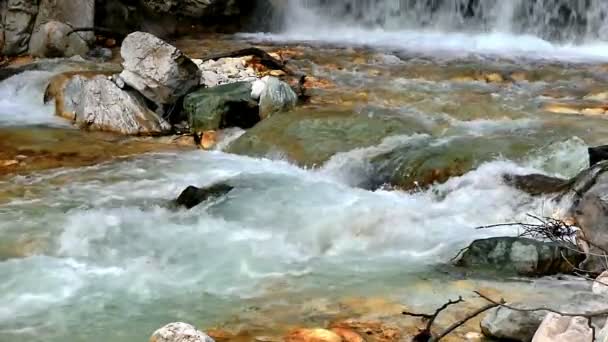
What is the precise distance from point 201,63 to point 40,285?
5783mm

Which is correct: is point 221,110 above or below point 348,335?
above

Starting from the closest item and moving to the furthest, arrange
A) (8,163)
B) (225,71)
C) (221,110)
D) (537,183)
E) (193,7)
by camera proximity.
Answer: (537,183) → (8,163) → (221,110) → (225,71) → (193,7)

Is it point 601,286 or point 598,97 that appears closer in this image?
point 601,286

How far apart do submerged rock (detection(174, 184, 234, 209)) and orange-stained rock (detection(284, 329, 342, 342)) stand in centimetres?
236

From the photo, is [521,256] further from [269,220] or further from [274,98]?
[274,98]

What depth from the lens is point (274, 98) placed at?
27.7 feet

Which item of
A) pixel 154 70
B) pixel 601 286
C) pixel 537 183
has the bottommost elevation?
pixel 537 183

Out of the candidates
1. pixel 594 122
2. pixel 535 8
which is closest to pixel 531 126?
pixel 594 122

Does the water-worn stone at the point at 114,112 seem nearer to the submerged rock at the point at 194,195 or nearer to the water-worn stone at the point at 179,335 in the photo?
the submerged rock at the point at 194,195

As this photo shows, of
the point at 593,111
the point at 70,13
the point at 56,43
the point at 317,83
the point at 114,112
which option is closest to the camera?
the point at 593,111

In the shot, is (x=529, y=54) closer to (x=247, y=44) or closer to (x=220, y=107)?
(x=247, y=44)

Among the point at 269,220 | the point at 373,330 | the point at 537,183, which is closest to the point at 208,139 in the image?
the point at 269,220

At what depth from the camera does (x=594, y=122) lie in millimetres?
7457

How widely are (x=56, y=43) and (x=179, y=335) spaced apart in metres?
9.06
